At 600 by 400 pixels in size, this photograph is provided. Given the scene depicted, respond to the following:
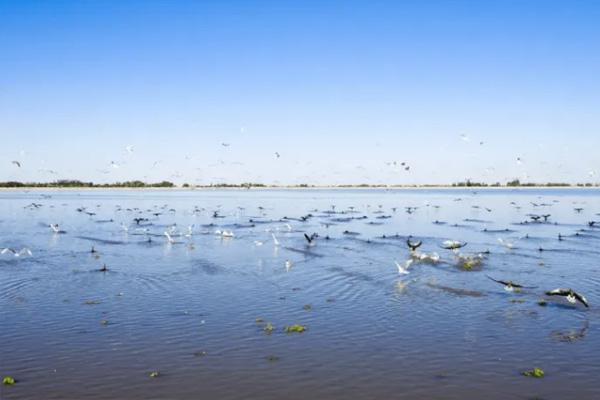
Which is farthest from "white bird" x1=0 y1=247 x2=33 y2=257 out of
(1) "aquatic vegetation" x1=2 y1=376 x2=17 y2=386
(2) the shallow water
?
(1) "aquatic vegetation" x1=2 y1=376 x2=17 y2=386

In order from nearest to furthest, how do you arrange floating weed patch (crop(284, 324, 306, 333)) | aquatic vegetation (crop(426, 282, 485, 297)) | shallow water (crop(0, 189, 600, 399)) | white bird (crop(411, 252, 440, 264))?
shallow water (crop(0, 189, 600, 399)) → floating weed patch (crop(284, 324, 306, 333)) → aquatic vegetation (crop(426, 282, 485, 297)) → white bird (crop(411, 252, 440, 264))

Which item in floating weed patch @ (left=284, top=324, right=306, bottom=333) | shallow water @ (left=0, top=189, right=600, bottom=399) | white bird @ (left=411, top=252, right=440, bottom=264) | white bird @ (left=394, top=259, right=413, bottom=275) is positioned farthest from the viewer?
white bird @ (left=411, top=252, right=440, bottom=264)

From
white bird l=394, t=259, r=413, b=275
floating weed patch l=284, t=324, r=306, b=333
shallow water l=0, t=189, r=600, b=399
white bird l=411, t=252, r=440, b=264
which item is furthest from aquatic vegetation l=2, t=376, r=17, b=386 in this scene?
white bird l=411, t=252, r=440, b=264

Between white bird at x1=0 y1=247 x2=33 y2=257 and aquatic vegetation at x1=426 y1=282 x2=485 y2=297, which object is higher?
white bird at x1=0 y1=247 x2=33 y2=257

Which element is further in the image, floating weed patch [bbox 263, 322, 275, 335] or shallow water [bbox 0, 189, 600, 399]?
floating weed patch [bbox 263, 322, 275, 335]

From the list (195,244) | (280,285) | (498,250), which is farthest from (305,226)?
(280,285)

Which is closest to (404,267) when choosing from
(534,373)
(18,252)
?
(534,373)

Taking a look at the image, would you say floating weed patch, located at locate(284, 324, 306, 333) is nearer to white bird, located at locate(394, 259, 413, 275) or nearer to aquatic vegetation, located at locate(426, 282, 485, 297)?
aquatic vegetation, located at locate(426, 282, 485, 297)

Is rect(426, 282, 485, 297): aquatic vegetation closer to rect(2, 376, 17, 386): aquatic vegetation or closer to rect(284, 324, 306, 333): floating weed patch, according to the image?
rect(284, 324, 306, 333): floating weed patch

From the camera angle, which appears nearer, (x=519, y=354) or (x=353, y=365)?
(x=353, y=365)

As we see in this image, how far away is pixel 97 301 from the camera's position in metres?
18.9

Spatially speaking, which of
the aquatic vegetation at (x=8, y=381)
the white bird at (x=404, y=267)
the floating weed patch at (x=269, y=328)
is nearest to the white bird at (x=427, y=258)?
the white bird at (x=404, y=267)

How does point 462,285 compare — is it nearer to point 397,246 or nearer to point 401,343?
point 401,343

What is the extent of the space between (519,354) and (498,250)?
21636 mm
